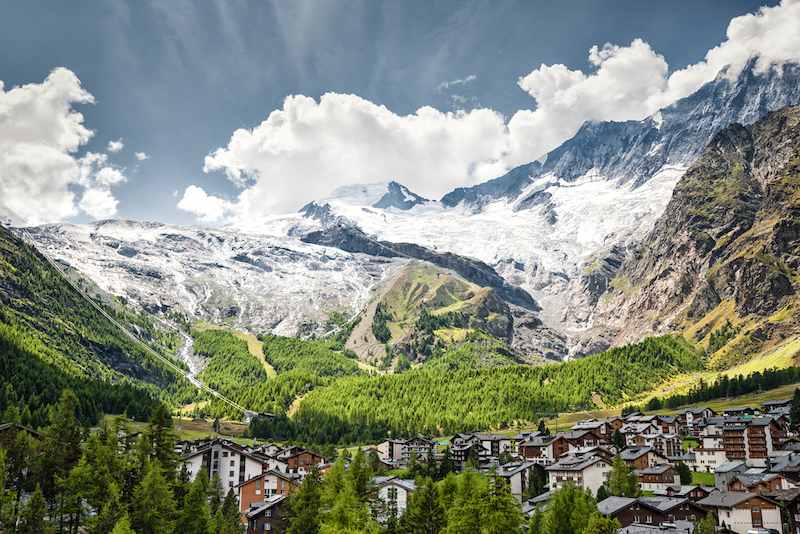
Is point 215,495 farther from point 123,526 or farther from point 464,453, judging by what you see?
point 464,453

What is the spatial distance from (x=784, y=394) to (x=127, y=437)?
194 metres

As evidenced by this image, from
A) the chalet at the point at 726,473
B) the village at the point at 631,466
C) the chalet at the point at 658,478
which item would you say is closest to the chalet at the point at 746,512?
the village at the point at 631,466

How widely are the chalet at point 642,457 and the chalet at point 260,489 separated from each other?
Result: 215ft

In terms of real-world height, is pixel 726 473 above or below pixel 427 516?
below

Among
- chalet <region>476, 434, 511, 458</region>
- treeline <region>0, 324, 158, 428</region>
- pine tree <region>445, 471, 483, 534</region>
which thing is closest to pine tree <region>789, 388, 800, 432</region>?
chalet <region>476, 434, 511, 458</region>

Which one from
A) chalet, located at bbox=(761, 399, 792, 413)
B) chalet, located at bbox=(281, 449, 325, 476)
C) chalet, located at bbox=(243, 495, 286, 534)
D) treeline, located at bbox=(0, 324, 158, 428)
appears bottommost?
chalet, located at bbox=(243, 495, 286, 534)

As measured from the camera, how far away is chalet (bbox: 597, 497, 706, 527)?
277ft

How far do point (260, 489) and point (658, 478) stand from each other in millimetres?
72358

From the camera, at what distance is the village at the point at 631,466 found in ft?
286

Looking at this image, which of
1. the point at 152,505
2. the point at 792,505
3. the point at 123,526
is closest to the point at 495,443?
the point at 792,505

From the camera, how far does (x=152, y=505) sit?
2603 inches

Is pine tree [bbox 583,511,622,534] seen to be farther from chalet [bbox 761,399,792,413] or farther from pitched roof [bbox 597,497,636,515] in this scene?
chalet [bbox 761,399,792,413]

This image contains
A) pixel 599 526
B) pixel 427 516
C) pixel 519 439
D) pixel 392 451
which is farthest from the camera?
pixel 392 451

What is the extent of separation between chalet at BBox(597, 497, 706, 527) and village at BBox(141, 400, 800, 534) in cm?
14
